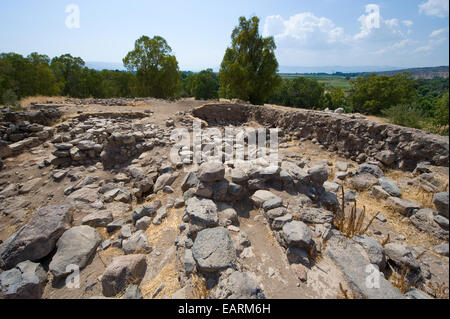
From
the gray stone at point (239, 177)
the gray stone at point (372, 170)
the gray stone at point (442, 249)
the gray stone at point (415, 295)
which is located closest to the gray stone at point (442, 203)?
the gray stone at point (442, 249)

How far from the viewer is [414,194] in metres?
4.71

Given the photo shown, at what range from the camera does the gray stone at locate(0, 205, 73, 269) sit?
297cm

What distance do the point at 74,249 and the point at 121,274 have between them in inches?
47.7

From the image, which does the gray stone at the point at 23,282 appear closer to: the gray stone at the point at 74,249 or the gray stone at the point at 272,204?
the gray stone at the point at 74,249

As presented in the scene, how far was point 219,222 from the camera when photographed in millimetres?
3439

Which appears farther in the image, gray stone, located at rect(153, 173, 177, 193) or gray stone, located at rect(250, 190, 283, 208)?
gray stone, located at rect(153, 173, 177, 193)

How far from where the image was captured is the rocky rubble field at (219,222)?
2494mm

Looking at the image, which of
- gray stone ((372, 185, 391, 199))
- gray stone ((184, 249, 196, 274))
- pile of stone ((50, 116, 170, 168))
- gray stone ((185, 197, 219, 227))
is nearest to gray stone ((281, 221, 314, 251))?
gray stone ((185, 197, 219, 227))

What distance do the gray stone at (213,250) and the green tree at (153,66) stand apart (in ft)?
78.1

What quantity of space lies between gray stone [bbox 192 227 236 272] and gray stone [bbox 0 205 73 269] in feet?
8.68

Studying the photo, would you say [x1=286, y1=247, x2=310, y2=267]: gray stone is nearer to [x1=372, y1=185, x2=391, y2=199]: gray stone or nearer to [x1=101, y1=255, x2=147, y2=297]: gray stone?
[x1=101, y1=255, x2=147, y2=297]: gray stone

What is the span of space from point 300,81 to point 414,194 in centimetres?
4111

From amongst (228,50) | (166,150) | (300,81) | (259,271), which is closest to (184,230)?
(259,271)

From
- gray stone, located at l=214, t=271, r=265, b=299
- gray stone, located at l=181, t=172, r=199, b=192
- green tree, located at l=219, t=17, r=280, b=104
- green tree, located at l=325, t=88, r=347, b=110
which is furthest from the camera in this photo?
green tree, located at l=325, t=88, r=347, b=110
